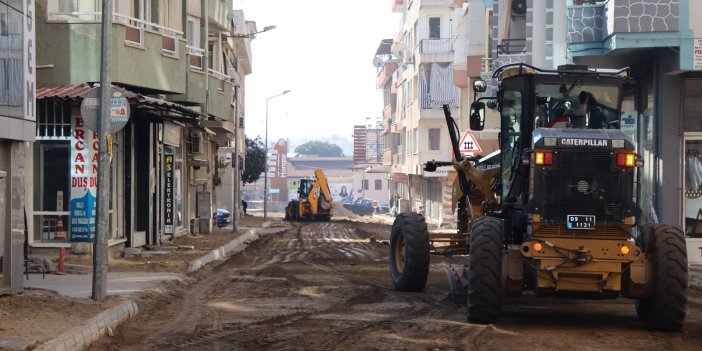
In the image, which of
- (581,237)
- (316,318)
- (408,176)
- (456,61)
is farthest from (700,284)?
(408,176)

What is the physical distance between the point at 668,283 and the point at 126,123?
8.70m

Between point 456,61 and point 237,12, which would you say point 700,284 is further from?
point 237,12

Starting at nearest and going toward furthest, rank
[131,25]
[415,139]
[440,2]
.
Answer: [131,25] → [440,2] → [415,139]

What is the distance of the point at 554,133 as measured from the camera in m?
13.0

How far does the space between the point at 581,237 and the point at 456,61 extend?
42455 millimetres

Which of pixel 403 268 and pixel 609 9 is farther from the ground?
→ pixel 609 9

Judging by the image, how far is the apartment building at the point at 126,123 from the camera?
22172mm

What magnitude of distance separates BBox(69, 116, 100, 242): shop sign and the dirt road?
11.0ft

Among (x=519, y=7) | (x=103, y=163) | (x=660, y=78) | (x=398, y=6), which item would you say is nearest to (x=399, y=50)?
(x=398, y=6)

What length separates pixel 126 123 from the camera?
17.2 metres

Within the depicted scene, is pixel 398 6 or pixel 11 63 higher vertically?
pixel 398 6

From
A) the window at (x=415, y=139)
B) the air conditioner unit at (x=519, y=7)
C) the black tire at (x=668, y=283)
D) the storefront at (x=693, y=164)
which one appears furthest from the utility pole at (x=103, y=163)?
the window at (x=415, y=139)

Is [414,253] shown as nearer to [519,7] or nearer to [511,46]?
[511,46]

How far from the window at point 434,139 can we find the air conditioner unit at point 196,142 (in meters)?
27.9
